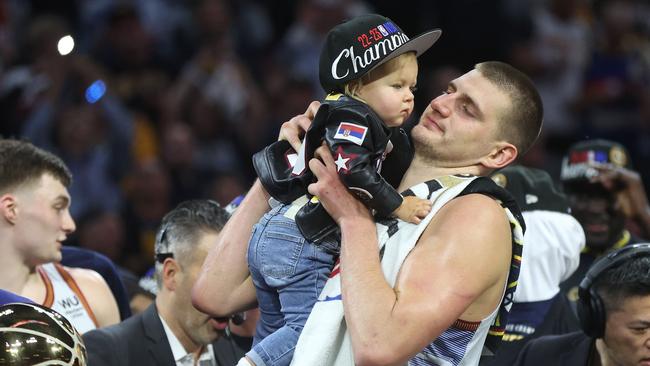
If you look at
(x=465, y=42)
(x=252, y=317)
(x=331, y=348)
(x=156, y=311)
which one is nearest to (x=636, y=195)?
(x=252, y=317)

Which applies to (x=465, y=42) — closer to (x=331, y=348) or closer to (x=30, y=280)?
(x=30, y=280)

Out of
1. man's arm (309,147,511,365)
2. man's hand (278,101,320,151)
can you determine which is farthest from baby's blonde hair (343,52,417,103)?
man's arm (309,147,511,365)

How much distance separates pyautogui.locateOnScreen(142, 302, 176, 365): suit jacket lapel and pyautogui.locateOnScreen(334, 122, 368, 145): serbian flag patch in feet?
5.25

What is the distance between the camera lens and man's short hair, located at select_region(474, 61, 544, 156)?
142 inches

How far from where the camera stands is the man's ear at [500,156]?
3625 millimetres

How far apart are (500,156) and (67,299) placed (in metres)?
2.09

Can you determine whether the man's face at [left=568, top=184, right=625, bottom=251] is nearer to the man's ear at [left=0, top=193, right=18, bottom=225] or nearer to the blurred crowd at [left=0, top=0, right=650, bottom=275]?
the blurred crowd at [left=0, top=0, right=650, bottom=275]

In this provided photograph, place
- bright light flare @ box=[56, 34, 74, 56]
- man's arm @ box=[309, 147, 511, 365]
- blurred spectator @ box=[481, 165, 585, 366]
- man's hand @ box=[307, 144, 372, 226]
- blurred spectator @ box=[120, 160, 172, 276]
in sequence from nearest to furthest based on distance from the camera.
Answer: man's arm @ box=[309, 147, 511, 365] < man's hand @ box=[307, 144, 372, 226] < blurred spectator @ box=[481, 165, 585, 366] < blurred spectator @ box=[120, 160, 172, 276] < bright light flare @ box=[56, 34, 74, 56]

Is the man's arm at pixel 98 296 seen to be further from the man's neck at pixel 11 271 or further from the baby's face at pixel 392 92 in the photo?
the baby's face at pixel 392 92

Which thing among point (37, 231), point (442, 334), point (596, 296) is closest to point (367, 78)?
point (442, 334)

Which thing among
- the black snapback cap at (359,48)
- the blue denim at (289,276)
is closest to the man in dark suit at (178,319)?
the blue denim at (289,276)

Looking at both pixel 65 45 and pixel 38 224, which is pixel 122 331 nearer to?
pixel 38 224

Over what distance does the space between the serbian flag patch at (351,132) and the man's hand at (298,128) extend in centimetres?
34

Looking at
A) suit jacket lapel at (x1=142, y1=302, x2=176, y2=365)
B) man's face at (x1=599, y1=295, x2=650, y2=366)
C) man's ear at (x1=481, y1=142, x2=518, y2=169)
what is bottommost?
man's face at (x1=599, y1=295, x2=650, y2=366)
